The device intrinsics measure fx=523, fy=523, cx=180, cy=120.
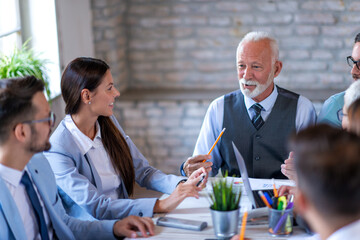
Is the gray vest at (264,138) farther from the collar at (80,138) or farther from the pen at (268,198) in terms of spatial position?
the collar at (80,138)

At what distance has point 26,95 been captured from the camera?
1.91 meters

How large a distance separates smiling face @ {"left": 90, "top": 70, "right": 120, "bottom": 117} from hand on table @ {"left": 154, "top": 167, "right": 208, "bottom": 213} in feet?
1.81

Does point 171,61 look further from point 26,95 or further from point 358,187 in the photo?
point 358,187

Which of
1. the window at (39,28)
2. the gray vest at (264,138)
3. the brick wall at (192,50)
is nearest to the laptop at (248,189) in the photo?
the gray vest at (264,138)

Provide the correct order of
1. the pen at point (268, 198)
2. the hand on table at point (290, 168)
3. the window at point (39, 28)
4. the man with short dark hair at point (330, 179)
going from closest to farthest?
the man with short dark hair at point (330, 179), the pen at point (268, 198), the hand on table at point (290, 168), the window at point (39, 28)

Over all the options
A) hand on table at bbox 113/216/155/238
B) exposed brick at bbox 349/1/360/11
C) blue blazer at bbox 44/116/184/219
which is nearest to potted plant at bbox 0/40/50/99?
blue blazer at bbox 44/116/184/219

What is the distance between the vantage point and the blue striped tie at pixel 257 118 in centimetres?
284

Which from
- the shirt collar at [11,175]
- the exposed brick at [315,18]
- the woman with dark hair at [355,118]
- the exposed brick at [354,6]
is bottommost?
the shirt collar at [11,175]

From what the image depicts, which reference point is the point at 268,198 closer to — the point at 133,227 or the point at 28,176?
the point at 133,227

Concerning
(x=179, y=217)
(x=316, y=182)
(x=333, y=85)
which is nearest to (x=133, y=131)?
(x=333, y=85)

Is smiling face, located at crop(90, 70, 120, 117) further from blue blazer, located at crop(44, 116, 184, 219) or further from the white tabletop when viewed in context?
the white tabletop

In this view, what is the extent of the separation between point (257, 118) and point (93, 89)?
0.91 meters

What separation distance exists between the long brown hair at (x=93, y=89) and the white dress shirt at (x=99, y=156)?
0.08 ft

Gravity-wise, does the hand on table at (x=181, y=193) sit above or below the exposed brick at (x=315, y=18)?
below
